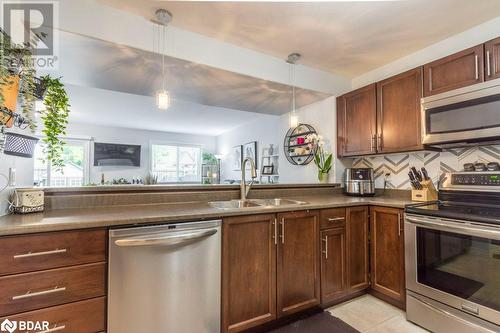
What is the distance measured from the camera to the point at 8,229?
3.33 ft

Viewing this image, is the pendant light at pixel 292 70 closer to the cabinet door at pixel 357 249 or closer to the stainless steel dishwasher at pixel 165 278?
the cabinet door at pixel 357 249

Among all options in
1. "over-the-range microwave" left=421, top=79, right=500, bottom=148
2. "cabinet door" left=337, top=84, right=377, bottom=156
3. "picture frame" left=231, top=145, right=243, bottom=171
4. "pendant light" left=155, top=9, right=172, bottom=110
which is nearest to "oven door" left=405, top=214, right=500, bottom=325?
"over-the-range microwave" left=421, top=79, right=500, bottom=148

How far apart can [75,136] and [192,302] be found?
6.15 m

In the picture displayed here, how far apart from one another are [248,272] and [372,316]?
3.77 ft

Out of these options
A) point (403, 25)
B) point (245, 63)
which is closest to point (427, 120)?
point (403, 25)

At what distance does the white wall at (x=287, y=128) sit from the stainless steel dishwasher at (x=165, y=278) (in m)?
2.04

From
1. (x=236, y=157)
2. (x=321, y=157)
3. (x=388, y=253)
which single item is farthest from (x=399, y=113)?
(x=236, y=157)

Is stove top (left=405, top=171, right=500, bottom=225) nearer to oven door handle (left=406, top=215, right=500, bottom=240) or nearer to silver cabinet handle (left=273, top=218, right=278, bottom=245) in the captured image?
oven door handle (left=406, top=215, right=500, bottom=240)

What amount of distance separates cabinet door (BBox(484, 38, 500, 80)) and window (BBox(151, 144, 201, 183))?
22.2ft

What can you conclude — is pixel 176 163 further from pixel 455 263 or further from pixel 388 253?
pixel 455 263

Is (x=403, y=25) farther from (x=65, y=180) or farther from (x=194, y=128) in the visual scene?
(x=65, y=180)

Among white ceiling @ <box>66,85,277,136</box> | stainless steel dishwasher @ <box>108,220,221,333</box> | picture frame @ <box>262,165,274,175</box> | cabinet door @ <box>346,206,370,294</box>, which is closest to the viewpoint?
stainless steel dishwasher @ <box>108,220,221,333</box>

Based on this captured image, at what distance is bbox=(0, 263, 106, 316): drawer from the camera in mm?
1021

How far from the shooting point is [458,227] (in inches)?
60.6
